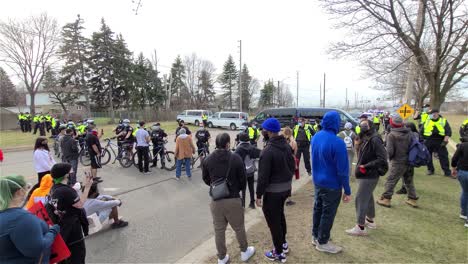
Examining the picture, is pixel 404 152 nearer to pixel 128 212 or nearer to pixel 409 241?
pixel 409 241

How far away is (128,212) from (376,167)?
4942mm

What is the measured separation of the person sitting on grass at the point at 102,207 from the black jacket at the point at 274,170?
9.67 ft

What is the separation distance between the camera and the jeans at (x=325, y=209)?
363 cm

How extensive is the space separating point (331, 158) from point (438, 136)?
6.79 metres

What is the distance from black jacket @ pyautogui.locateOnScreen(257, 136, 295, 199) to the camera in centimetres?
348

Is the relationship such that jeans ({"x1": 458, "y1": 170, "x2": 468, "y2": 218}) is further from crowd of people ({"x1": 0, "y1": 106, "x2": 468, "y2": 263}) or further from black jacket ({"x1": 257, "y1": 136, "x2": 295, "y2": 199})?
black jacket ({"x1": 257, "y1": 136, "x2": 295, "y2": 199})

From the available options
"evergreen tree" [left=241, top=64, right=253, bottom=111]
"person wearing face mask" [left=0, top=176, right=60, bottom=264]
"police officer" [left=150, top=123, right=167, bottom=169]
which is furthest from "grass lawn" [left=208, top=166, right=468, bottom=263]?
"evergreen tree" [left=241, top=64, right=253, bottom=111]

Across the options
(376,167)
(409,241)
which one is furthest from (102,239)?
(409,241)

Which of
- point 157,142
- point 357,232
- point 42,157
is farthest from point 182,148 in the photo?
point 357,232

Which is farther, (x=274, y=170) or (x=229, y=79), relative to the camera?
(x=229, y=79)

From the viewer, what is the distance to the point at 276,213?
3570mm

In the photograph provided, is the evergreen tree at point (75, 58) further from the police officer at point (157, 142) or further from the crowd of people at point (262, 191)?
the crowd of people at point (262, 191)

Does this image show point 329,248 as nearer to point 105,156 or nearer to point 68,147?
point 68,147

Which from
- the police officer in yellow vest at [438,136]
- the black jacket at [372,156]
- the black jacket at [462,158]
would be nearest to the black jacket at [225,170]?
the black jacket at [372,156]
